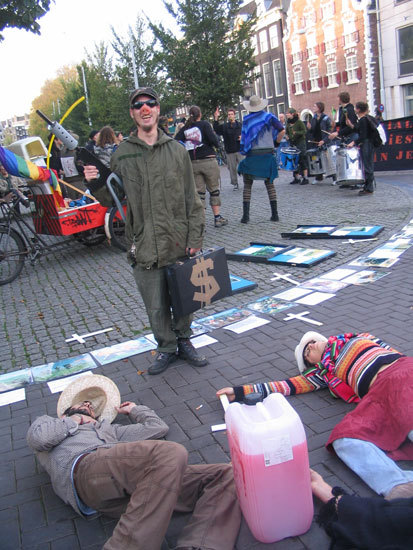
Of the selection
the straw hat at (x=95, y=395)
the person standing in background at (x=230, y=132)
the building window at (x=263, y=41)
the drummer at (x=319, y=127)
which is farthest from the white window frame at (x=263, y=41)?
the straw hat at (x=95, y=395)

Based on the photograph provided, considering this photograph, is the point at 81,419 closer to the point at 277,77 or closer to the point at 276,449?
the point at 276,449

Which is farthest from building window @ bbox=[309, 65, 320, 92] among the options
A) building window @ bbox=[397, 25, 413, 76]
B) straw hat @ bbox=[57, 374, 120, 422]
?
straw hat @ bbox=[57, 374, 120, 422]

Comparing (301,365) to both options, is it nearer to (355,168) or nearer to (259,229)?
(259,229)

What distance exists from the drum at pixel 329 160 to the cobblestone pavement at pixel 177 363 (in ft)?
11.1

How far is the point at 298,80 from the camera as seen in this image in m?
40.8

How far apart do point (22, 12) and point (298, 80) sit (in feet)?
115

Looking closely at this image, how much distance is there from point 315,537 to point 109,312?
12.8 ft

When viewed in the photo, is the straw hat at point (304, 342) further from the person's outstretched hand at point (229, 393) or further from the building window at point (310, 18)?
the building window at point (310, 18)

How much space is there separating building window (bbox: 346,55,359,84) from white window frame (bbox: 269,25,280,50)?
9.69m

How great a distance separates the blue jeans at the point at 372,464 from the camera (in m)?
2.42

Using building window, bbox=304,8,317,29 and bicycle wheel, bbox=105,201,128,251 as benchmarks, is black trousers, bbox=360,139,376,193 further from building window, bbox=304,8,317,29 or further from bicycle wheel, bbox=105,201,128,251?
building window, bbox=304,8,317,29

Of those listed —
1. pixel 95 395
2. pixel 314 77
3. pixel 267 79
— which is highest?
pixel 267 79

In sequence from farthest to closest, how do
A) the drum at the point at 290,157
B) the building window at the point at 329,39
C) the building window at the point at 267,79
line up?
the building window at the point at 267,79 → the building window at the point at 329,39 → the drum at the point at 290,157

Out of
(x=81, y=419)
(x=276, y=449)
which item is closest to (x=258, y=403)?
(x=276, y=449)
